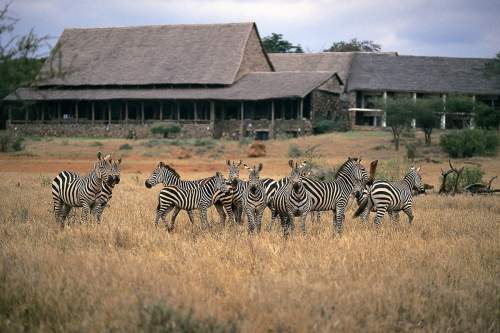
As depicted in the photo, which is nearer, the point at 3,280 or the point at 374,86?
the point at 3,280

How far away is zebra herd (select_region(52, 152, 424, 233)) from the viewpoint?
1309 centimetres

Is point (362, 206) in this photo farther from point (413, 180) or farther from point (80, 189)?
point (80, 189)

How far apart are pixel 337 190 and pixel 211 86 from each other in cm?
3755

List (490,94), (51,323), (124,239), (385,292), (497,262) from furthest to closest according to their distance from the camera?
1. (490,94)
2. (124,239)
3. (497,262)
4. (385,292)
5. (51,323)

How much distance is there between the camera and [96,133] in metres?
52.6

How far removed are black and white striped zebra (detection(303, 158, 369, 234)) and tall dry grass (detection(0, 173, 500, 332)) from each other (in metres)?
0.40

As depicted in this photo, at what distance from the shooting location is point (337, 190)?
1366cm

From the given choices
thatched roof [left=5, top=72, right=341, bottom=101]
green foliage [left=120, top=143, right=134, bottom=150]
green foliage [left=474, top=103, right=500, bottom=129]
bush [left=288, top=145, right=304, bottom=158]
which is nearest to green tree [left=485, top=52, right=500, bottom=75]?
green foliage [left=474, top=103, right=500, bottom=129]

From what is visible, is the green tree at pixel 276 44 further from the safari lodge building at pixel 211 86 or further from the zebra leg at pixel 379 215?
the zebra leg at pixel 379 215

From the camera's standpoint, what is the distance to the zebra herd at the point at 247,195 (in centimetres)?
1309

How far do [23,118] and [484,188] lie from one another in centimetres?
4266

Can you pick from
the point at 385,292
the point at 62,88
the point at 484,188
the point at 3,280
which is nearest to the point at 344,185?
the point at 385,292

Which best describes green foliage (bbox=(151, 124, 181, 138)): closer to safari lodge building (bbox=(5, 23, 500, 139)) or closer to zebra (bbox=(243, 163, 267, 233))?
safari lodge building (bbox=(5, 23, 500, 139))

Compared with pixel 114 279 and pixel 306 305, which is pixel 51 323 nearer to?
pixel 114 279
